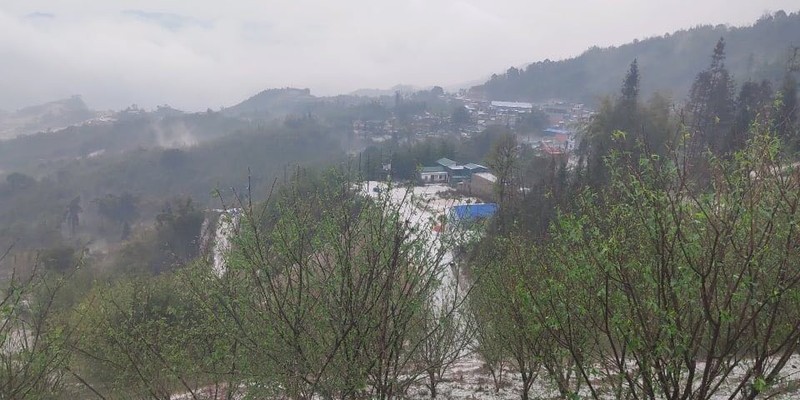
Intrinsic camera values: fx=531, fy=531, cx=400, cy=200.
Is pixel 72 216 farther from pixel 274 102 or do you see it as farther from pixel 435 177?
pixel 274 102

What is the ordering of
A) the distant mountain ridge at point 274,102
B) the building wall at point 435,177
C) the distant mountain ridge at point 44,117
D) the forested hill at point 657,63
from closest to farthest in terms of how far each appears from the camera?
the building wall at point 435,177 → the forested hill at point 657,63 → the distant mountain ridge at point 44,117 → the distant mountain ridge at point 274,102

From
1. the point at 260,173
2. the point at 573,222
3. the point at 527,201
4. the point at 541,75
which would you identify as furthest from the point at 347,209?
the point at 541,75

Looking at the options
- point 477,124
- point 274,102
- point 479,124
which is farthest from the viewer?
point 274,102

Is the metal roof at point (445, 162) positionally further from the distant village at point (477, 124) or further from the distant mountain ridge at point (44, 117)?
the distant mountain ridge at point (44, 117)

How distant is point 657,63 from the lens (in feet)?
340

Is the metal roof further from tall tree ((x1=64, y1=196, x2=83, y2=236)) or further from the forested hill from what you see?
tall tree ((x1=64, y1=196, x2=83, y2=236))

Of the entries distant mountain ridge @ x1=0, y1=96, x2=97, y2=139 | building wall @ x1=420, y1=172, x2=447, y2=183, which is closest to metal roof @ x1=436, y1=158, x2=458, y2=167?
building wall @ x1=420, y1=172, x2=447, y2=183

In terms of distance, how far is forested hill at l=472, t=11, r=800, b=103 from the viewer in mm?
84875

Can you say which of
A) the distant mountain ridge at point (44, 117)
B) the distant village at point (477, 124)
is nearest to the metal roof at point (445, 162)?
the distant village at point (477, 124)

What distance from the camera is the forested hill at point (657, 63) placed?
278 ft

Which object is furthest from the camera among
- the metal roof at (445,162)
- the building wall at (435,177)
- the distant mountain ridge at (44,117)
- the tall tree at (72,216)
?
the distant mountain ridge at (44,117)

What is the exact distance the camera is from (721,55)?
118ft

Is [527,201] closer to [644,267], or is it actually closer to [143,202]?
[644,267]

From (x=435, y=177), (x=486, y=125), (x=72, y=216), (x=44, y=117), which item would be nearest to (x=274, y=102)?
(x=44, y=117)
